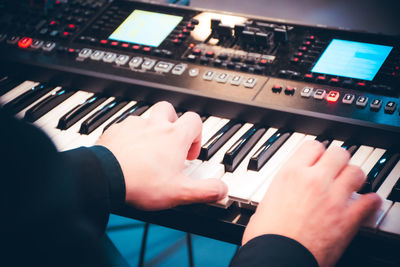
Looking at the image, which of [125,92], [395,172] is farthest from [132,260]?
[395,172]

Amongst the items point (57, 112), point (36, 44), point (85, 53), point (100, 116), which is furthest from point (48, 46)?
point (100, 116)

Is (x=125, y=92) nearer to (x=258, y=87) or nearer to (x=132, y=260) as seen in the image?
(x=258, y=87)

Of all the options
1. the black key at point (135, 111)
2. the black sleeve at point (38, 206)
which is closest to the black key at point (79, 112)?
the black key at point (135, 111)

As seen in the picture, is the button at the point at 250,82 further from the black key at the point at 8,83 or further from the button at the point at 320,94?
the black key at the point at 8,83

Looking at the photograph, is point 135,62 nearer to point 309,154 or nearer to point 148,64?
point 148,64

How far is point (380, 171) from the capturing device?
96 centimetres

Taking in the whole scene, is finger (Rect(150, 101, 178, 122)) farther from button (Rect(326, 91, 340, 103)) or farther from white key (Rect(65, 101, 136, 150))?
button (Rect(326, 91, 340, 103))

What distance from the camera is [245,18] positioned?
1.38 meters

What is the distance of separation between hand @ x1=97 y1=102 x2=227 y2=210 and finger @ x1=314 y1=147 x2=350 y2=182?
0.20m

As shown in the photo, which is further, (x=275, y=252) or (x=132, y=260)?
(x=132, y=260)

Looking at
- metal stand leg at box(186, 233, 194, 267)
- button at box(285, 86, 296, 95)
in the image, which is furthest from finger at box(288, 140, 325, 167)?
metal stand leg at box(186, 233, 194, 267)

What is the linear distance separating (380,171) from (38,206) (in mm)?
794

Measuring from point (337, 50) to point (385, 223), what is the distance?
1.84 ft

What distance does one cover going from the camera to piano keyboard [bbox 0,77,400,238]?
0.92 m
